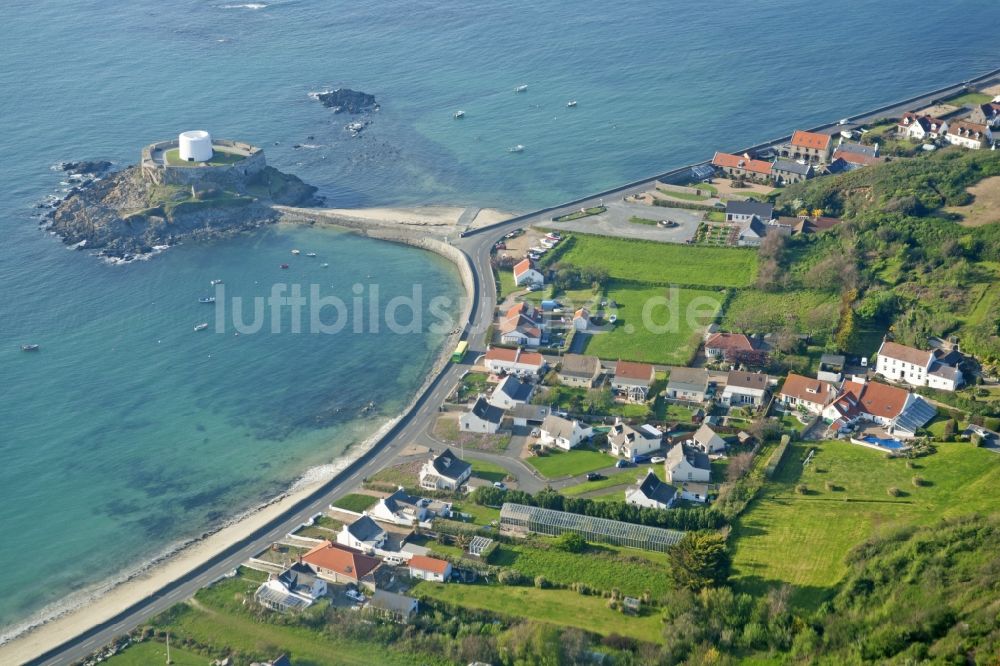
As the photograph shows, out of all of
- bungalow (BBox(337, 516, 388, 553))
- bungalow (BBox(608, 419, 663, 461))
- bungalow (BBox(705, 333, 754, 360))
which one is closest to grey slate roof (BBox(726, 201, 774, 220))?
bungalow (BBox(705, 333, 754, 360))

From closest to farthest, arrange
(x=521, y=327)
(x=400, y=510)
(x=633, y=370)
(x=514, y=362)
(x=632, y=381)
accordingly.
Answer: (x=400, y=510)
(x=632, y=381)
(x=633, y=370)
(x=514, y=362)
(x=521, y=327)

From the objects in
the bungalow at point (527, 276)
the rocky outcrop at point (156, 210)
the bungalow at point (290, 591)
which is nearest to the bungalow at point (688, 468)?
the bungalow at point (290, 591)

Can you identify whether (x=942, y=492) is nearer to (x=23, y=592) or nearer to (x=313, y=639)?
(x=313, y=639)

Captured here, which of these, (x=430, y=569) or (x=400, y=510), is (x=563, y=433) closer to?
(x=400, y=510)

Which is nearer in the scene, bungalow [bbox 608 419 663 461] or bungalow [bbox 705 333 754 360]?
bungalow [bbox 608 419 663 461]

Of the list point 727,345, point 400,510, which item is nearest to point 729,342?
point 727,345

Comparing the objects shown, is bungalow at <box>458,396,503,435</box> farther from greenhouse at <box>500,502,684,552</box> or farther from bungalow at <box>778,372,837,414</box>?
bungalow at <box>778,372,837,414</box>
